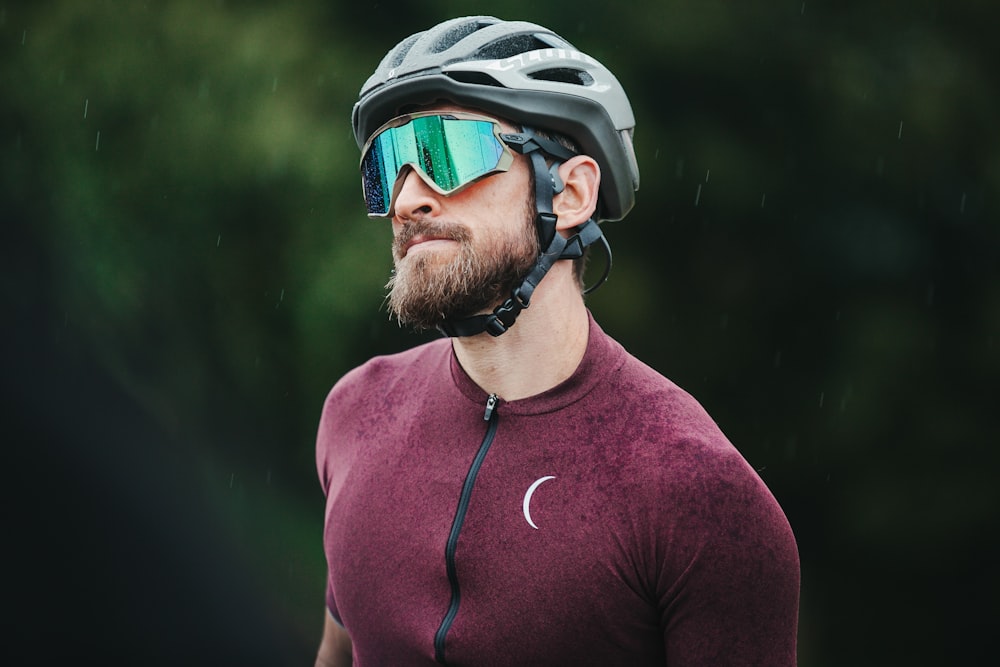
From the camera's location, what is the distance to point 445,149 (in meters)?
2.12

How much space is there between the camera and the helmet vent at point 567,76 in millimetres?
2287

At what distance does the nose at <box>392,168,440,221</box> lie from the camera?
7.01 ft

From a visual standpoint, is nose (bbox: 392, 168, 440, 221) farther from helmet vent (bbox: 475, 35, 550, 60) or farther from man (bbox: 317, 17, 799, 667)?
helmet vent (bbox: 475, 35, 550, 60)

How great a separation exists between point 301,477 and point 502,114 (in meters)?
4.01

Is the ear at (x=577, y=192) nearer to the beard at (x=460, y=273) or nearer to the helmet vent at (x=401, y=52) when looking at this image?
the beard at (x=460, y=273)

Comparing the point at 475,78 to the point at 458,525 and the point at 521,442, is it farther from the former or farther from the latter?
the point at 458,525

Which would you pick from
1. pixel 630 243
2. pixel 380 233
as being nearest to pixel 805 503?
pixel 630 243

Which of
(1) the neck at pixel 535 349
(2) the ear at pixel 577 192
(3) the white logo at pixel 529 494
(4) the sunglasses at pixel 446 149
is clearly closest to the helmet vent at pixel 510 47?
(4) the sunglasses at pixel 446 149

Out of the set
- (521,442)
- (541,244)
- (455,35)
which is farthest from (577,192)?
(521,442)

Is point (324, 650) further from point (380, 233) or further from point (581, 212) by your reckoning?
point (380, 233)

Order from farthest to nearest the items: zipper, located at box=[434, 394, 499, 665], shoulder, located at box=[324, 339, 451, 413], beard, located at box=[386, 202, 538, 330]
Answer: shoulder, located at box=[324, 339, 451, 413] → beard, located at box=[386, 202, 538, 330] → zipper, located at box=[434, 394, 499, 665]

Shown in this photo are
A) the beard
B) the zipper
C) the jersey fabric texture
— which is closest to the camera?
the jersey fabric texture

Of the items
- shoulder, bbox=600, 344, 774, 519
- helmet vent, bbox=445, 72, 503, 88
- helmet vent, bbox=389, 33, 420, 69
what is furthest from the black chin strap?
helmet vent, bbox=389, 33, 420, 69

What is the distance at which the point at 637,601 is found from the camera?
1.88 m
